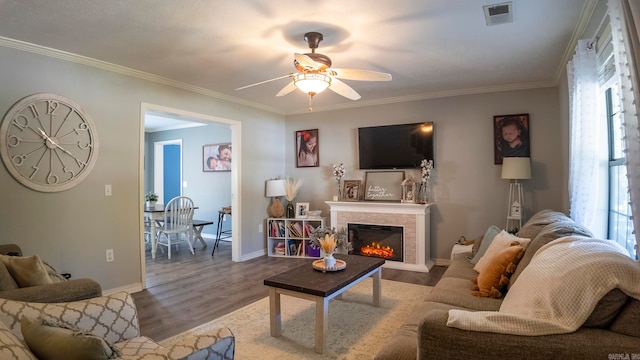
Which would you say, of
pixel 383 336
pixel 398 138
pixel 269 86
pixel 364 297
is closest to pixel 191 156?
pixel 269 86

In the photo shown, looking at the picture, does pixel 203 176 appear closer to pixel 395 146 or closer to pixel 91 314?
pixel 395 146

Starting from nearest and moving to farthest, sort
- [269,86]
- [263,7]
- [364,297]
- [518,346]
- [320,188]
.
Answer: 1. [518,346]
2. [263,7]
3. [364,297]
4. [269,86]
5. [320,188]

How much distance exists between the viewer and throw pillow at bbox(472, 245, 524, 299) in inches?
85.4

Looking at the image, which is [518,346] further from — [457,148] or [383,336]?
[457,148]

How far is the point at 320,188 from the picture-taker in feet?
18.7

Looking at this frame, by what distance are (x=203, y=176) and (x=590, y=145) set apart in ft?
21.3

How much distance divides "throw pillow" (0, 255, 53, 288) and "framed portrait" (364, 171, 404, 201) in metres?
3.96

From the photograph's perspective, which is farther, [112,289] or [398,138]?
[398,138]

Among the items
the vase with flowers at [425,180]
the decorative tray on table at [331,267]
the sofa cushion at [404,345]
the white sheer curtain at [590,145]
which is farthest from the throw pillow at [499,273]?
the vase with flowers at [425,180]

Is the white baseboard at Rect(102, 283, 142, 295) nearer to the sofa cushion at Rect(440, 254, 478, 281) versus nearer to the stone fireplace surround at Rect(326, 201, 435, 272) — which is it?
the stone fireplace surround at Rect(326, 201, 435, 272)

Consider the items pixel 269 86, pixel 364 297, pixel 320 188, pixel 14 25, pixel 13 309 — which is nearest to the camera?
pixel 13 309

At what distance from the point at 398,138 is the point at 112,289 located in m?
3.97

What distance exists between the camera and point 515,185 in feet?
14.2

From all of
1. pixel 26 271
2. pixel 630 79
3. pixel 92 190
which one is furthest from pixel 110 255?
pixel 630 79
